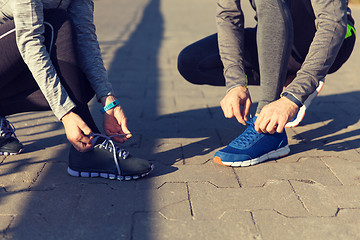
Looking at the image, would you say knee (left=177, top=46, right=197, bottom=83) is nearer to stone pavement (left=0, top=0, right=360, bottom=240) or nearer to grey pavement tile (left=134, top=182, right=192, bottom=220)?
stone pavement (left=0, top=0, right=360, bottom=240)

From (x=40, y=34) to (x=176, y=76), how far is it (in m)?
2.68

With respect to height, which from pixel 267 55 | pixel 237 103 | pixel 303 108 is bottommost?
pixel 303 108

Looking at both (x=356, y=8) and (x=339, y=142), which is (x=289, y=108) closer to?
(x=339, y=142)

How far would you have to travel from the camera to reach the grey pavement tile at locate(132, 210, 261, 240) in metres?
1.73

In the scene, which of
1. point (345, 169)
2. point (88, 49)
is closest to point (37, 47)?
point (88, 49)

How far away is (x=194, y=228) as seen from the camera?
1781 mm

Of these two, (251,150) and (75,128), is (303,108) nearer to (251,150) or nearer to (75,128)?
(251,150)

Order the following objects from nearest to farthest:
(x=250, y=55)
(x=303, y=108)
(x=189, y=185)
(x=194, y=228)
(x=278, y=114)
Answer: (x=194, y=228)
(x=278, y=114)
(x=189, y=185)
(x=250, y=55)
(x=303, y=108)

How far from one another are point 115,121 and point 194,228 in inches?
29.9

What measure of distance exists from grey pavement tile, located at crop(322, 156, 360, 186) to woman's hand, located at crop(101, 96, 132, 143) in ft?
3.76

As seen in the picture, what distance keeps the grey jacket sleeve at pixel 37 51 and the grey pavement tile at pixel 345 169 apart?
1.45 metres

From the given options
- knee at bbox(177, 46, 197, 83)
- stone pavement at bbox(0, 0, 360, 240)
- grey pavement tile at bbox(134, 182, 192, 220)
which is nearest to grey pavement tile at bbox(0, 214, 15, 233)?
stone pavement at bbox(0, 0, 360, 240)

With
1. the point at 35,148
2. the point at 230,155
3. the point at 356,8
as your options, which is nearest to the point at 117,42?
the point at 35,148

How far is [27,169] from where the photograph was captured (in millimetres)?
2363
